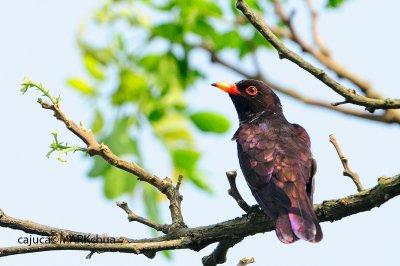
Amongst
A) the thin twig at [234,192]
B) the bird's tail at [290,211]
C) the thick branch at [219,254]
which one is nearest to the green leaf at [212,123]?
the bird's tail at [290,211]

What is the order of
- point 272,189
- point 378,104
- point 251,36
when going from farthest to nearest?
point 251,36
point 272,189
point 378,104

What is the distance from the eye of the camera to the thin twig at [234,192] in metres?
4.45

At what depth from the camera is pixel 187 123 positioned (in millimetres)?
6254

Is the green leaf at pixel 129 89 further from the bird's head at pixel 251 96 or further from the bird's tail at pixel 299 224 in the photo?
the bird's tail at pixel 299 224

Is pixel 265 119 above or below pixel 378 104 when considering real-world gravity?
above

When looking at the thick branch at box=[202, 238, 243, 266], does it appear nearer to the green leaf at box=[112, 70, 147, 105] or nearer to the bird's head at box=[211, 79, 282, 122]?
the green leaf at box=[112, 70, 147, 105]

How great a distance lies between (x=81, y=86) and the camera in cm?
635

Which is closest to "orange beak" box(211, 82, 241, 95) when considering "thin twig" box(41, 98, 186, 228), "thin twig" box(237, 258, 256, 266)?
"thin twig" box(41, 98, 186, 228)

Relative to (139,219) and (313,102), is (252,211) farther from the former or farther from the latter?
(313,102)

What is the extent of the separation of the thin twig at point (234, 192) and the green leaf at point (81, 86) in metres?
2.24

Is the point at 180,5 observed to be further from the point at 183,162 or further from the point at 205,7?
the point at 183,162

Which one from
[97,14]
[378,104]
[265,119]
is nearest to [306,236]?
[378,104]

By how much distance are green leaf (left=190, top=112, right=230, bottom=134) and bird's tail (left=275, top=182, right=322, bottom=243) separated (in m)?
1.39

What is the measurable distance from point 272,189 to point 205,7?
2131mm
